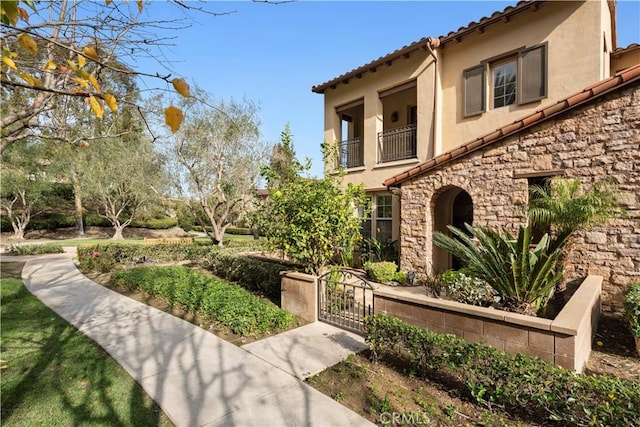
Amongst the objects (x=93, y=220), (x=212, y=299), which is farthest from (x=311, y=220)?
(x=93, y=220)

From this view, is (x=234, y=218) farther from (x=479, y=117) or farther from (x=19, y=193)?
(x=19, y=193)

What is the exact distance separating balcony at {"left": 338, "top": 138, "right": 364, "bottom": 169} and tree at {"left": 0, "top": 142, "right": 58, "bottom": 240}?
22034 mm

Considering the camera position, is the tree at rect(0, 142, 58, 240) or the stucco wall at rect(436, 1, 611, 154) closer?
the stucco wall at rect(436, 1, 611, 154)

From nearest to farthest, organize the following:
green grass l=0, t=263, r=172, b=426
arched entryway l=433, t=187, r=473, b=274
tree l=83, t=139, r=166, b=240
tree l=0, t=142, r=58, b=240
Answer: green grass l=0, t=263, r=172, b=426
arched entryway l=433, t=187, r=473, b=274
tree l=83, t=139, r=166, b=240
tree l=0, t=142, r=58, b=240

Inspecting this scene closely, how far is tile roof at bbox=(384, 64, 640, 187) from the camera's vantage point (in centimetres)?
599

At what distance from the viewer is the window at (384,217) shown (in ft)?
38.1

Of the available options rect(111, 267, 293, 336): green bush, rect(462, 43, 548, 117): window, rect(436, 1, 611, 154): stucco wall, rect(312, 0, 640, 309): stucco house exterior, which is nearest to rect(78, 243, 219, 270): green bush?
rect(111, 267, 293, 336): green bush

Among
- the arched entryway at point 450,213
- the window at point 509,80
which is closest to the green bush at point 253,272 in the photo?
the arched entryway at point 450,213

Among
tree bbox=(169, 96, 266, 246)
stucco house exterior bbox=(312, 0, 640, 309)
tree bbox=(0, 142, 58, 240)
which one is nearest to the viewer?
stucco house exterior bbox=(312, 0, 640, 309)

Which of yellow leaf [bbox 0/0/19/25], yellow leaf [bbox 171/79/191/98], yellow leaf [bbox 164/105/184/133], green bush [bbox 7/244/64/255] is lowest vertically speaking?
green bush [bbox 7/244/64/255]

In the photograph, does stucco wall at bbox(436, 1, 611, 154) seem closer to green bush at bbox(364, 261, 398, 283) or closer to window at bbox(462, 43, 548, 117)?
window at bbox(462, 43, 548, 117)

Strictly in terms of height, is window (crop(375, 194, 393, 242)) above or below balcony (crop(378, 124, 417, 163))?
below

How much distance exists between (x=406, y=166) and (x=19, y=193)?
27.8m

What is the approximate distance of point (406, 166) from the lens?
439 inches
